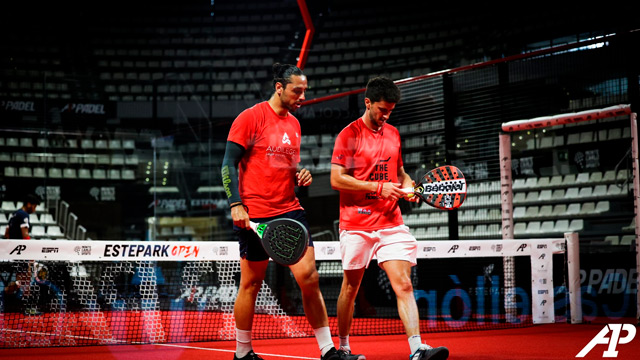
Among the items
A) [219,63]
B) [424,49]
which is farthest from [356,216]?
[424,49]

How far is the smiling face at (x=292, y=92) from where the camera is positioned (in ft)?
13.6

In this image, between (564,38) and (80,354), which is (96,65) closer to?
(564,38)

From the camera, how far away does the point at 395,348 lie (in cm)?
554

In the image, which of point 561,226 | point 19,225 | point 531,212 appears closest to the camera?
point 19,225

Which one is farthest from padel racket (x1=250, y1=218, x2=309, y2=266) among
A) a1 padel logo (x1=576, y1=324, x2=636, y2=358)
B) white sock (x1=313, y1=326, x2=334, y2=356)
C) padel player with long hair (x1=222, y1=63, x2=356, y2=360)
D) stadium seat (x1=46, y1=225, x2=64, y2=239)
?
stadium seat (x1=46, y1=225, x2=64, y2=239)

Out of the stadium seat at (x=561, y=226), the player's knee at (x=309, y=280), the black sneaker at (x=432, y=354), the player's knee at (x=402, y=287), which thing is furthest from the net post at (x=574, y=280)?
the player's knee at (x=309, y=280)

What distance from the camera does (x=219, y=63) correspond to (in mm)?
16422

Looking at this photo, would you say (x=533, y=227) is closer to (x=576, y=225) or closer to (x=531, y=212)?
(x=531, y=212)

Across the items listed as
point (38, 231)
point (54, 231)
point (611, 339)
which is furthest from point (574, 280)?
point (38, 231)

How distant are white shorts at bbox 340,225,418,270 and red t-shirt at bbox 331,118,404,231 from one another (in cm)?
4

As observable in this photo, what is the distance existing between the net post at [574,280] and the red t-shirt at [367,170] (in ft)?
11.8

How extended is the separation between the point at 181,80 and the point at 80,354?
8.03 m

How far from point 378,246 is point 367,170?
0.49 m

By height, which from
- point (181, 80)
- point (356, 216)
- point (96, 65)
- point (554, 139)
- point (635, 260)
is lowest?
point (635, 260)
